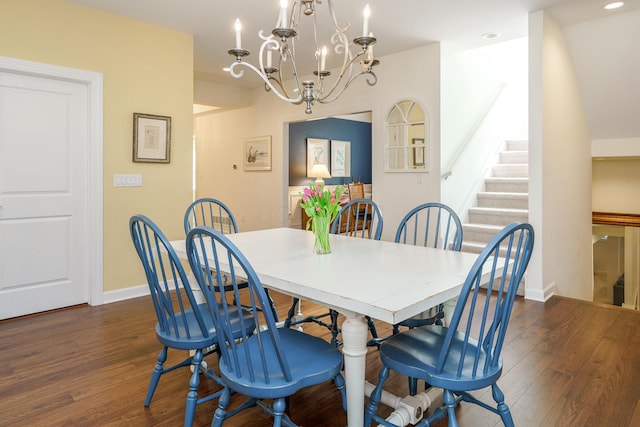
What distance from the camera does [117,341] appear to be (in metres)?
2.73

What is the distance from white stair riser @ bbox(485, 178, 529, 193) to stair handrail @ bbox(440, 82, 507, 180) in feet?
2.46

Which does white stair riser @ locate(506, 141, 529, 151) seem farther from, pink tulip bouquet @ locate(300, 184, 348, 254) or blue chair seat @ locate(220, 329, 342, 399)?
blue chair seat @ locate(220, 329, 342, 399)

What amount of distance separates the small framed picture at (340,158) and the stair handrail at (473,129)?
3601 mm

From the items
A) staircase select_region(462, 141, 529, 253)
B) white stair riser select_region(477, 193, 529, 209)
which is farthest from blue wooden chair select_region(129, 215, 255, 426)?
white stair riser select_region(477, 193, 529, 209)

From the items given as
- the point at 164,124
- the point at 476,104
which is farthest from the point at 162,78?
the point at 476,104

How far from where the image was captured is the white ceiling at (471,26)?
3.41 metres

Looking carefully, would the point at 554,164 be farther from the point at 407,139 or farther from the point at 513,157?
the point at 513,157

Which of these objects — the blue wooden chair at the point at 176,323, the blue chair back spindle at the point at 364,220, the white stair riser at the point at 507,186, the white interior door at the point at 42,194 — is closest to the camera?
the blue wooden chair at the point at 176,323

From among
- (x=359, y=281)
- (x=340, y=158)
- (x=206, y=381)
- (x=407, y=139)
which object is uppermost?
(x=340, y=158)

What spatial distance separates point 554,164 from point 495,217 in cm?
114

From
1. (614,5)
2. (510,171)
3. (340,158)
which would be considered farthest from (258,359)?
(340,158)

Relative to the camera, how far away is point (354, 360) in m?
1.40

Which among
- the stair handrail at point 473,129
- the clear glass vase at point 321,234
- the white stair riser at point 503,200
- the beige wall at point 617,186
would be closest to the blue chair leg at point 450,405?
the clear glass vase at point 321,234

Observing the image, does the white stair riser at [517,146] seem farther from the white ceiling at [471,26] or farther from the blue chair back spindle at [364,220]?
the blue chair back spindle at [364,220]
